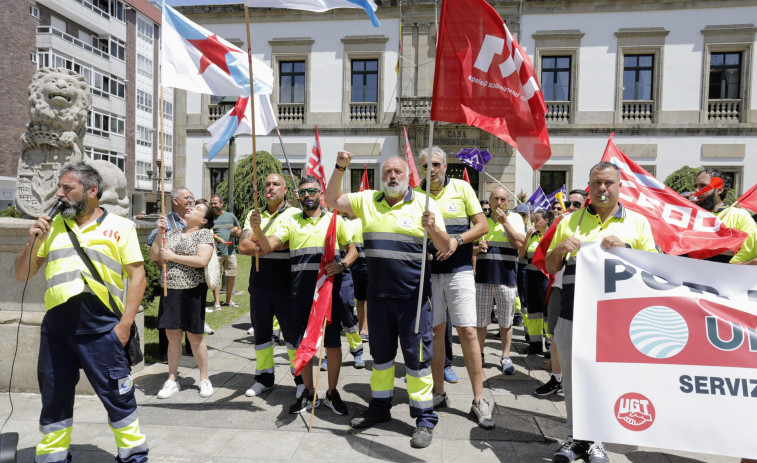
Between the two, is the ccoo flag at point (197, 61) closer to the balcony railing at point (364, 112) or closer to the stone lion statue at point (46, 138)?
the stone lion statue at point (46, 138)

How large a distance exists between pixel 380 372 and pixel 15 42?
4124cm

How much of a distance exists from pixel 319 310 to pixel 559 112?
835 inches

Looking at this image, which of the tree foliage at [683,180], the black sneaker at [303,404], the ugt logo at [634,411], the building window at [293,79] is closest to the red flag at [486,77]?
the ugt logo at [634,411]

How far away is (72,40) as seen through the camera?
3891 cm

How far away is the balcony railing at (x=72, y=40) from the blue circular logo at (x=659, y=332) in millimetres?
43518

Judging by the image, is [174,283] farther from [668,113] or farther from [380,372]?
[668,113]

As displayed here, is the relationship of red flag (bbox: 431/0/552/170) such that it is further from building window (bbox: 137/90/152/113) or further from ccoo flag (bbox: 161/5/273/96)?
building window (bbox: 137/90/152/113)

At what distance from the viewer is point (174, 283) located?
210 inches

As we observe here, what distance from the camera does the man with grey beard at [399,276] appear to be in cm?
420

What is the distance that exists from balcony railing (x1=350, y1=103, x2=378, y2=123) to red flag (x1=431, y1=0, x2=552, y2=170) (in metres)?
20.3

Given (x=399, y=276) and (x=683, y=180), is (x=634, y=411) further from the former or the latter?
(x=683, y=180)

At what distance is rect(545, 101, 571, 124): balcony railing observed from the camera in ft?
76.2

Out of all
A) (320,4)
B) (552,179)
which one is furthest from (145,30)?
(320,4)

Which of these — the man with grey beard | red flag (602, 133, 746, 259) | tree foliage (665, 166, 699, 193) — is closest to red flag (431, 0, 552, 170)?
the man with grey beard
